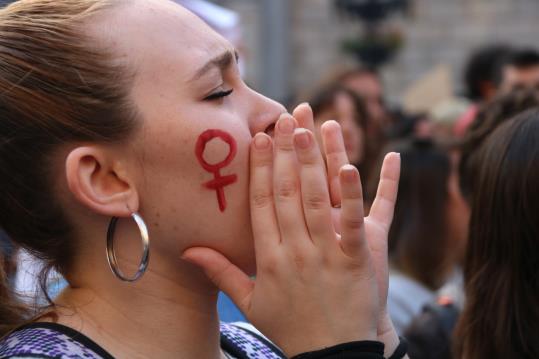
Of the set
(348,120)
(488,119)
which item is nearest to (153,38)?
(488,119)

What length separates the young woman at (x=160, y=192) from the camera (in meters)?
1.75

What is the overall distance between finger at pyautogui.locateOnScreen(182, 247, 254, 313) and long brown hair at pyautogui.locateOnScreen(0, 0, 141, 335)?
0.91 ft

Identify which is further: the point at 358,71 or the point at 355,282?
the point at 358,71

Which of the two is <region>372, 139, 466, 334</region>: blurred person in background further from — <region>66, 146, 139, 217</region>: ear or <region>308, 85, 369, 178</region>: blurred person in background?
<region>66, 146, 139, 217</region>: ear

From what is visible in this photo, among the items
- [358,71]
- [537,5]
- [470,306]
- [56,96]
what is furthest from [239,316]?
[537,5]

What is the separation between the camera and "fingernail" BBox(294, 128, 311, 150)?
5.72 ft

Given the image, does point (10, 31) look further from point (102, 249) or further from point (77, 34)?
point (102, 249)

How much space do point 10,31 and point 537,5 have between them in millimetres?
17552

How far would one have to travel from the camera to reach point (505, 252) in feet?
7.80

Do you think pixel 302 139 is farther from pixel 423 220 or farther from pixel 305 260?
pixel 423 220

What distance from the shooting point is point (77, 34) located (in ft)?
5.95

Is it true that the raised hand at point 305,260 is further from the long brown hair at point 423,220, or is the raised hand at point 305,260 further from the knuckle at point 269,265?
the long brown hair at point 423,220

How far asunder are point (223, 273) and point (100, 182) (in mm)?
302

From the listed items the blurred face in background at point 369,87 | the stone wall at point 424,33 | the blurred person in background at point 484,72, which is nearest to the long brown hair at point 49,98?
the blurred face in background at point 369,87
